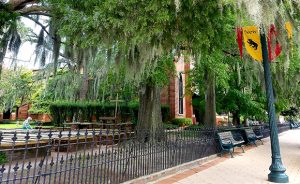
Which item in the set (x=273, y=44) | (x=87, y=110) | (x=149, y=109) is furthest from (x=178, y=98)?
(x=273, y=44)

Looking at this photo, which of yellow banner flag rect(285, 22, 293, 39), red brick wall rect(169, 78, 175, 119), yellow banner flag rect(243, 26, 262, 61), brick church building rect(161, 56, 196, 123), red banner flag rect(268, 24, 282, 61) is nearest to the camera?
yellow banner flag rect(285, 22, 293, 39)

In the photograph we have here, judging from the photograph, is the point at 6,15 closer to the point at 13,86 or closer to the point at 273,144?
the point at 273,144

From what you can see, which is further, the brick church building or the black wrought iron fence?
the brick church building

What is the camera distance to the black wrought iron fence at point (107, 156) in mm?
4707

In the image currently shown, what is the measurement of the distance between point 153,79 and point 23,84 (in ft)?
85.3

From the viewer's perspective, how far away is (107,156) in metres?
5.69

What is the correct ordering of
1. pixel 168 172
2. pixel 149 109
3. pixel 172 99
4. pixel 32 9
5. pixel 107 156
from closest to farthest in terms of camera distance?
pixel 107 156 < pixel 168 172 < pixel 32 9 < pixel 149 109 < pixel 172 99

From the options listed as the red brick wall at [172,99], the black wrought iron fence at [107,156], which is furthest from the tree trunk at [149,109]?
the red brick wall at [172,99]

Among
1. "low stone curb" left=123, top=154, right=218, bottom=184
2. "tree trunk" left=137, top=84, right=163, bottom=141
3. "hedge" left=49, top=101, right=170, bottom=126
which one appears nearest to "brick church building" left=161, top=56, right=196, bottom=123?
"hedge" left=49, top=101, right=170, bottom=126

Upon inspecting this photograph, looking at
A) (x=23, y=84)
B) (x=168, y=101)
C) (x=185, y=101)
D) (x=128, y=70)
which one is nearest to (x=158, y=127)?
(x=128, y=70)

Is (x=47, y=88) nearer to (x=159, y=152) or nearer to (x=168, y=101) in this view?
(x=168, y=101)

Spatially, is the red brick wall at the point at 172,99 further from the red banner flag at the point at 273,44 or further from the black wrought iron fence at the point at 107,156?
the red banner flag at the point at 273,44

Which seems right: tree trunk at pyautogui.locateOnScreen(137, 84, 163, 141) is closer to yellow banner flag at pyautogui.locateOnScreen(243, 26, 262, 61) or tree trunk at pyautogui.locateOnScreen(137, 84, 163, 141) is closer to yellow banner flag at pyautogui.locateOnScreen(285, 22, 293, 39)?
yellow banner flag at pyautogui.locateOnScreen(243, 26, 262, 61)

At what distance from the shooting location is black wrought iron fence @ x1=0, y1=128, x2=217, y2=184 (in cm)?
471
